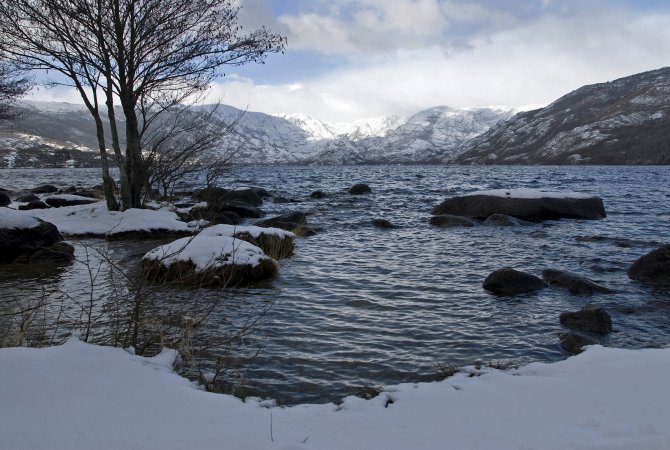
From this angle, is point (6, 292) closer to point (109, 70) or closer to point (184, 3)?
point (109, 70)

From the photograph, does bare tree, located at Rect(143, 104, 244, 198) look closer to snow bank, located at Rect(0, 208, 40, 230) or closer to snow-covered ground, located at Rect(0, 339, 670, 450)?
snow bank, located at Rect(0, 208, 40, 230)

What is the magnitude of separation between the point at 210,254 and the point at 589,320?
24.2 feet

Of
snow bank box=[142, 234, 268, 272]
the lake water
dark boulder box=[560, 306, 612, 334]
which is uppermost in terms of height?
snow bank box=[142, 234, 268, 272]

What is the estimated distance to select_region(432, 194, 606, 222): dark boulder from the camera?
2002 cm

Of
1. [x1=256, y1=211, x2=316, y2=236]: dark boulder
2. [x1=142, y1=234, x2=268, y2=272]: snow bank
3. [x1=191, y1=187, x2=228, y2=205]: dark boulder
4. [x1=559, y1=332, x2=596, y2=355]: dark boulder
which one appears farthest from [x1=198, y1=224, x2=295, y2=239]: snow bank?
[x1=559, y1=332, x2=596, y2=355]: dark boulder

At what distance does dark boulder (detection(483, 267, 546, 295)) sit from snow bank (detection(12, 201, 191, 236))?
10975 millimetres

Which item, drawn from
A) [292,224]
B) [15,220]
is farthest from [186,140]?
[15,220]

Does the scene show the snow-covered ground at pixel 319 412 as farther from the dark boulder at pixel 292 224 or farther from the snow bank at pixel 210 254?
the dark boulder at pixel 292 224

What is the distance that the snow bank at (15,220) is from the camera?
1214 centimetres

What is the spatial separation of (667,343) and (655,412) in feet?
13.0

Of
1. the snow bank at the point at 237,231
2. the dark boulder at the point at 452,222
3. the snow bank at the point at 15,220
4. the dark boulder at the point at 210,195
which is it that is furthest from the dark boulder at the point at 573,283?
the dark boulder at the point at 210,195

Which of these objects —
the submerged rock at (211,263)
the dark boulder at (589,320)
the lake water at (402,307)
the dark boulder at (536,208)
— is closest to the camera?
the lake water at (402,307)

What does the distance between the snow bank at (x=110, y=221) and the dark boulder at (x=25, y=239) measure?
2.29 m

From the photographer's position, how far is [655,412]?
3.44 metres
